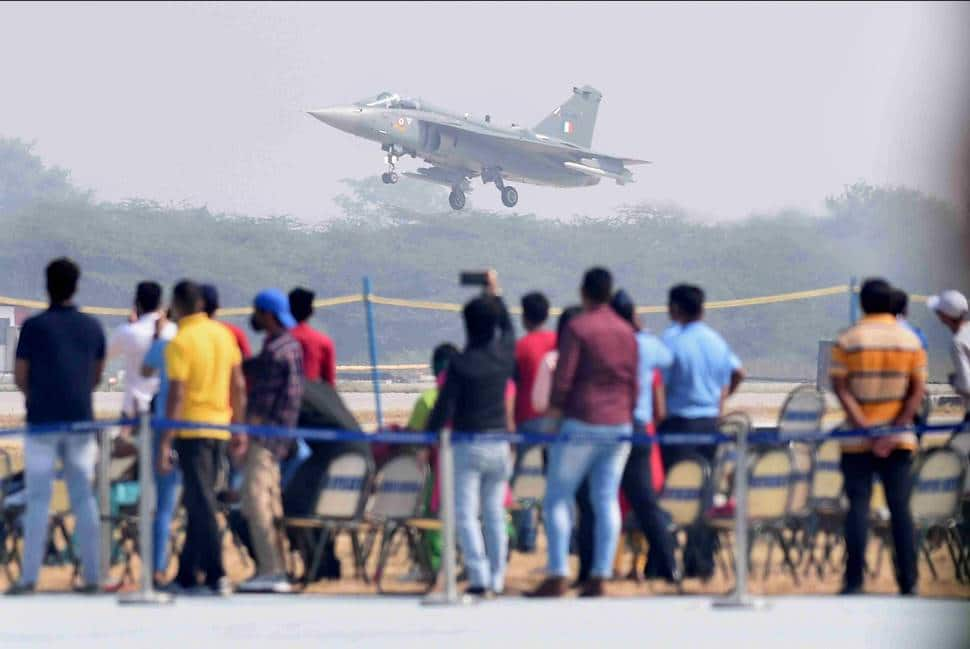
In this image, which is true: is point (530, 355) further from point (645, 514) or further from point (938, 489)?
point (938, 489)

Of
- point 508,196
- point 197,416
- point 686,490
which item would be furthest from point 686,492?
point 508,196

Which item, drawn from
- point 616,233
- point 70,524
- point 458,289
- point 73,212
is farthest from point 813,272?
point 70,524

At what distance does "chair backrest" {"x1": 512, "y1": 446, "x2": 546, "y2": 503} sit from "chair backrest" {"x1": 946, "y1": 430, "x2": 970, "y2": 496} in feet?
7.08

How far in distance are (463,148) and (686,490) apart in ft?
185

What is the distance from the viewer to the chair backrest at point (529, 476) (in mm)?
10500

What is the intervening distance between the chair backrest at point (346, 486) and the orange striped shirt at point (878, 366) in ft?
7.61

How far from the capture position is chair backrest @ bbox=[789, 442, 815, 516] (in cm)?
A: 966

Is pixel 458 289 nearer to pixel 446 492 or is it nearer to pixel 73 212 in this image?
pixel 73 212

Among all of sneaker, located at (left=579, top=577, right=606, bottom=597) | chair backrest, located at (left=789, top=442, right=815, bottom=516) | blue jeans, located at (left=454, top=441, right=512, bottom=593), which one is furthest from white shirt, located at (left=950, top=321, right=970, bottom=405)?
blue jeans, located at (left=454, top=441, right=512, bottom=593)

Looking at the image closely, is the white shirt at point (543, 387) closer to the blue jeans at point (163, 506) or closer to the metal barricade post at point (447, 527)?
the metal barricade post at point (447, 527)

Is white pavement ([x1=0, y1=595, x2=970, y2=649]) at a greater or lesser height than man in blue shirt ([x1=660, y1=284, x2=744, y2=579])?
lesser

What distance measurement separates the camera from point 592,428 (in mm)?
9078

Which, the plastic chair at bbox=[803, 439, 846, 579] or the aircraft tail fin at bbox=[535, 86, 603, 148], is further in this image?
the aircraft tail fin at bbox=[535, 86, 603, 148]

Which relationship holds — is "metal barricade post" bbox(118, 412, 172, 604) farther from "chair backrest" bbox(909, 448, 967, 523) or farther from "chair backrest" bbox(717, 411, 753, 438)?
"chair backrest" bbox(909, 448, 967, 523)
